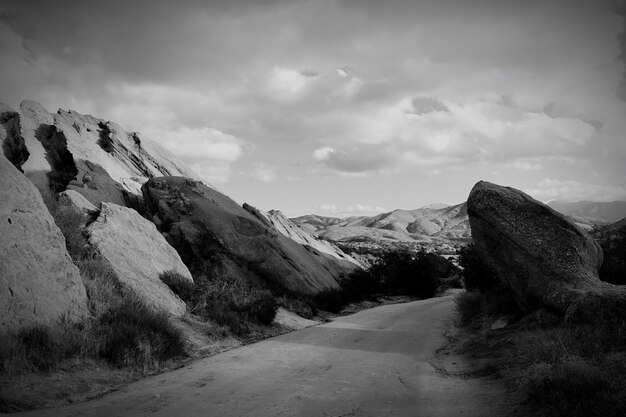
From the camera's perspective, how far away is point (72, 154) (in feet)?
67.5

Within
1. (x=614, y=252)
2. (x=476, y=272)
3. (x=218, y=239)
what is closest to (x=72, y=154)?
(x=218, y=239)

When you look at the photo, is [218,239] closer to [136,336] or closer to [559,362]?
[136,336]

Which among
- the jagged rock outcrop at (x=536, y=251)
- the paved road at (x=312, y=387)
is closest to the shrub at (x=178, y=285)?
the paved road at (x=312, y=387)

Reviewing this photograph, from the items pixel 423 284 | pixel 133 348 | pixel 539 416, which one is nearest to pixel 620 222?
pixel 539 416

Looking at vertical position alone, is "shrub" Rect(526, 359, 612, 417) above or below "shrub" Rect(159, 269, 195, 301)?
below

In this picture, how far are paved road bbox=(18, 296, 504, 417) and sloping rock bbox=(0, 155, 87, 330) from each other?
88.6 inches

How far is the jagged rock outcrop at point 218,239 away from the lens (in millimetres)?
17125

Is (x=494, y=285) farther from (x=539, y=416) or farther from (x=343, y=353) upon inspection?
(x=539, y=416)

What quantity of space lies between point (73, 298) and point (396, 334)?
837 cm

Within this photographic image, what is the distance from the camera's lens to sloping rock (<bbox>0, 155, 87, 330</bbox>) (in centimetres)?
660

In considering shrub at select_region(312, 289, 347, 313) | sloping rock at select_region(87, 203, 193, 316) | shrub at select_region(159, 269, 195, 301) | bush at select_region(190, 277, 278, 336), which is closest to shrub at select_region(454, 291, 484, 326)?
shrub at select_region(312, 289, 347, 313)

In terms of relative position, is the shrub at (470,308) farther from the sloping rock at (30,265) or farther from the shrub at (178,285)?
the sloping rock at (30,265)

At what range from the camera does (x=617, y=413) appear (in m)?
3.77

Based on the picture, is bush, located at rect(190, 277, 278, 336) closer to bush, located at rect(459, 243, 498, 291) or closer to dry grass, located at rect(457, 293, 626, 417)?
dry grass, located at rect(457, 293, 626, 417)
